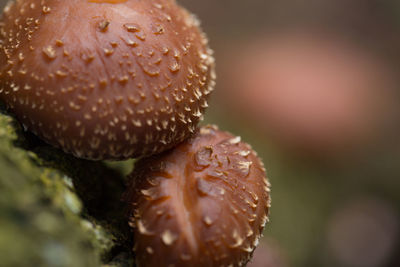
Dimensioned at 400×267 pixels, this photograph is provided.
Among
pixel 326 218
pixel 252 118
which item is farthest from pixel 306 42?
pixel 326 218

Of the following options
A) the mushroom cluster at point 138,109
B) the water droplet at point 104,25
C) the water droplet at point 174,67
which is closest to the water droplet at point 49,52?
the mushroom cluster at point 138,109

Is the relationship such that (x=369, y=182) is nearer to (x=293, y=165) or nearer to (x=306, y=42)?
(x=293, y=165)

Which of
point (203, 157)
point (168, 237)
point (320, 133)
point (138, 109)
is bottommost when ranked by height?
point (320, 133)

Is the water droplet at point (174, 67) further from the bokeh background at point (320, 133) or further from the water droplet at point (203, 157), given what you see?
the bokeh background at point (320, 133)

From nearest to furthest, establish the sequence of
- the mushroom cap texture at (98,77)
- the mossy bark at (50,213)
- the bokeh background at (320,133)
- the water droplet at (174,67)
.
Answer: the mossy bark at (50,213) < the mushroom cap texture at (98,77) < the water droplet at (174,67) < the bokeh background at (320,133)

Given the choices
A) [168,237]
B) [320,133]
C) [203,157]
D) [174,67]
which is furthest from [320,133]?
[168,237]

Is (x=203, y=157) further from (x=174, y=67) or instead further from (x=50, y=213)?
(x=50, y=213)
